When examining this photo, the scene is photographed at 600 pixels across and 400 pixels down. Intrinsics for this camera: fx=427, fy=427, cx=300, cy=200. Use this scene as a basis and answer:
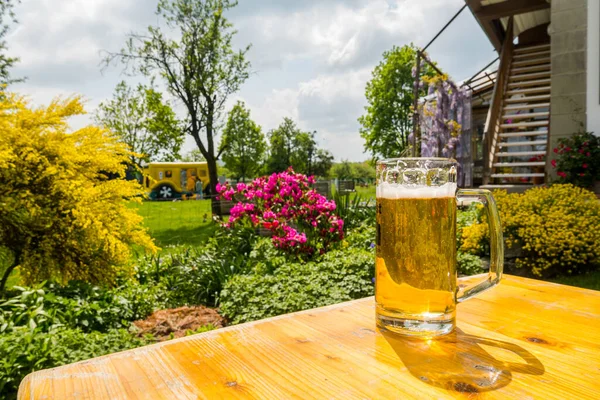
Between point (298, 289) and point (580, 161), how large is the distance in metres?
6.12

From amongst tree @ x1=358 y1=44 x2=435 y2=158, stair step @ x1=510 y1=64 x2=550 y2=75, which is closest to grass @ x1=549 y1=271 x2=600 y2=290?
stair step @ x1=510 y1=64 x2=550 y2=75

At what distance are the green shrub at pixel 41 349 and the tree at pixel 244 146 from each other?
87.0ft

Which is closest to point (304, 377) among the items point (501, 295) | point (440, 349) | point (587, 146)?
point (440, 349)

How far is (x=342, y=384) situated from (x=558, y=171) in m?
8.40

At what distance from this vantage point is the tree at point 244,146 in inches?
1139

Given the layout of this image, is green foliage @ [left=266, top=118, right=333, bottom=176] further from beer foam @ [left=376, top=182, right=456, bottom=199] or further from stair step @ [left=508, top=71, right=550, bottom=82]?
beer foam @ [left=376, top=182, right=456, bottom=199]

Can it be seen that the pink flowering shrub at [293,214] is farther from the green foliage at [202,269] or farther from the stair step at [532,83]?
the stair step at [532,83]

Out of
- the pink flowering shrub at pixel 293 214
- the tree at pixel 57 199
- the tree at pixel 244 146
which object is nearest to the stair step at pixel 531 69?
the pink flowering shrub at pixel 293 214

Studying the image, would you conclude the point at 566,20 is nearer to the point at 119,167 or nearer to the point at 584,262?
the point at 584,262

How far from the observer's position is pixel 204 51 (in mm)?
13820

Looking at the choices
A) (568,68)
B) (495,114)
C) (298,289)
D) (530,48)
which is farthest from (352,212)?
(530,48)

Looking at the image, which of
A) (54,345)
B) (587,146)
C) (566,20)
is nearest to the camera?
(54,345)

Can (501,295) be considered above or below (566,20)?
below

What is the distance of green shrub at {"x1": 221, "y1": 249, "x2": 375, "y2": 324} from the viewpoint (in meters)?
3.21
